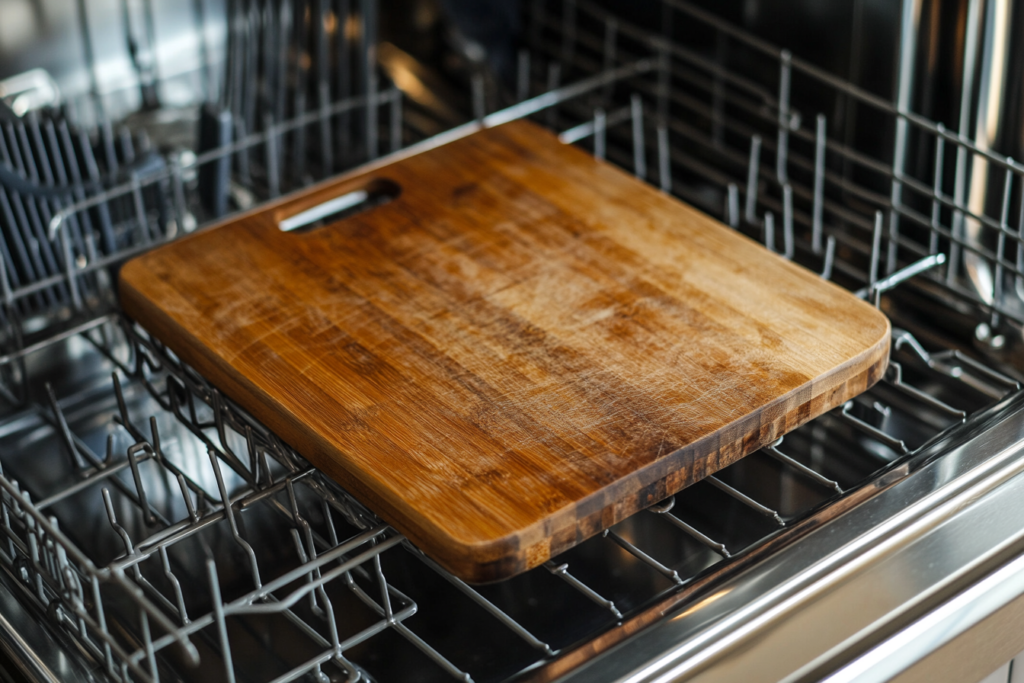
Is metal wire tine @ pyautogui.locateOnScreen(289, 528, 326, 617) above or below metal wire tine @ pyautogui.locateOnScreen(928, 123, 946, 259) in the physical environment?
below

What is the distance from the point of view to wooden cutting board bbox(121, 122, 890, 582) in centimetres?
62

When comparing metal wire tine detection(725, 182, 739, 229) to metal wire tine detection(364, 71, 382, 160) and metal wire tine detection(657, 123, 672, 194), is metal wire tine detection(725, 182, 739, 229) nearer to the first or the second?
metal wire tine detection(657, 123, 672, 194)

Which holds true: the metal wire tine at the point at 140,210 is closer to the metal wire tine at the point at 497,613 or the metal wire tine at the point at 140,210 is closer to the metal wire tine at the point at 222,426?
the metal wire tine at the point at 222,426

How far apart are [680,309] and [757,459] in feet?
0.44

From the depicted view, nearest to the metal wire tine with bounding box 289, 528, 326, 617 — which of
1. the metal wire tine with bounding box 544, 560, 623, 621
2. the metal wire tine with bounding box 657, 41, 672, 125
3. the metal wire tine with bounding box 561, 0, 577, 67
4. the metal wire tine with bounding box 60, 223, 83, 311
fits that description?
the metal wire tine with bounding box 544, 560, 623, 621

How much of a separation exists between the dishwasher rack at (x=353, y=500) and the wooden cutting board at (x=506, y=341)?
3cm

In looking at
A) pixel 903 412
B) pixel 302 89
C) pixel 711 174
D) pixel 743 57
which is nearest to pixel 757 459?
pixel 903 412

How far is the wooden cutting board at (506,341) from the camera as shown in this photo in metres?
0.62

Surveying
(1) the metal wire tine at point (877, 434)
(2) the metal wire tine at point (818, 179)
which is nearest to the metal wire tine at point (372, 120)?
(2) the metal wire tine at point (818, 179)

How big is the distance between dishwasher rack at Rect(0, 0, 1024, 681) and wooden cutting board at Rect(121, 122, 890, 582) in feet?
0.11

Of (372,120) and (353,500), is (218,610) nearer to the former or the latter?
(353,500)

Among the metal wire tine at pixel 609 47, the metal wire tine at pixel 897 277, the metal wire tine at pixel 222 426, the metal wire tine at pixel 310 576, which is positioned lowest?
the metal wire tine at pixel 310 576

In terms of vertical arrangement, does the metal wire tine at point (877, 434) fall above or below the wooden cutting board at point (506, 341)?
below

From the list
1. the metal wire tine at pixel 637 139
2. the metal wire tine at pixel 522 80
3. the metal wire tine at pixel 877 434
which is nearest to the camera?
the metal wire tine at pixel 877 434
